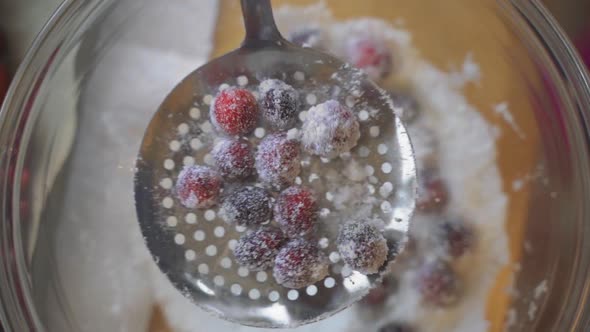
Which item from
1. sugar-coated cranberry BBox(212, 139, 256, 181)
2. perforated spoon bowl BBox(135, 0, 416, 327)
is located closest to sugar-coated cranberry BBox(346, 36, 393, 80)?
perforated spoon bowl BBox(135, 0, 416, 327)

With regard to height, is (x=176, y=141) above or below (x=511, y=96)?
below

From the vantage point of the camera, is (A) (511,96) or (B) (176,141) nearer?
(B) (176,141)

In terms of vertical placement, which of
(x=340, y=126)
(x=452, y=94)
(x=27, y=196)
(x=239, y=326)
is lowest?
(x=239, y=326)

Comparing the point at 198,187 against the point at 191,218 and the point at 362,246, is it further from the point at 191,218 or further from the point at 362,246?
the point at 362,246

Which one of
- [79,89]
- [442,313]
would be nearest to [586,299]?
[442,313]

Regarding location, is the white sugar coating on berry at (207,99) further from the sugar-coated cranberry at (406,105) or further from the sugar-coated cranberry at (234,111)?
the sugar-coated cranberry at (406,105)

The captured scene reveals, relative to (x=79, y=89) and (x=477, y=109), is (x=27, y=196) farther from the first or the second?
(x=477, y=109)
